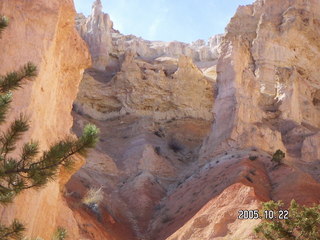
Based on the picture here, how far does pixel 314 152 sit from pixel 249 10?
69.2 ft

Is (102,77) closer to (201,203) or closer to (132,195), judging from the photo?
(132,195)

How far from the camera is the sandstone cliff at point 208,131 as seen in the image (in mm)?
25062

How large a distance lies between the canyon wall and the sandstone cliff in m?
5.50

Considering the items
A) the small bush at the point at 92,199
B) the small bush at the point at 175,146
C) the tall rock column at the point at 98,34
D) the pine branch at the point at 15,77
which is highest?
the tall rock column at the point at 98,34

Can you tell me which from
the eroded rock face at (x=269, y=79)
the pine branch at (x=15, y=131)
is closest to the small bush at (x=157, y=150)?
the eroded rock face at (x=269, y=79)

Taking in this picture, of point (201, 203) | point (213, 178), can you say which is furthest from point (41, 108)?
point (213, 178)

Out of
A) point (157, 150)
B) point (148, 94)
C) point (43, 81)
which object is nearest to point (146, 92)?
point (148, 94)

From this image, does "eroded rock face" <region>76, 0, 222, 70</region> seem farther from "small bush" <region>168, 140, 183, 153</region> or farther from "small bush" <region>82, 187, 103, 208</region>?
"small bush" <region>82, 187, 103, 208</region>

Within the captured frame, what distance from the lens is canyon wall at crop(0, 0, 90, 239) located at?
15.7m

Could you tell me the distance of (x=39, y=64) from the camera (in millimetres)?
17031

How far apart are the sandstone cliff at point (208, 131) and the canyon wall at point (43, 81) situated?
5.50 m

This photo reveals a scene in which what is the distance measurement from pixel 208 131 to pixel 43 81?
2637 cm

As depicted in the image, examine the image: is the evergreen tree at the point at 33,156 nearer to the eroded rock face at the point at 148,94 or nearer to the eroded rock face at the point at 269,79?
the eroded rock face at the point at 269,79

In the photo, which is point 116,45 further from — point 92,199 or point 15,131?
point 15,131
